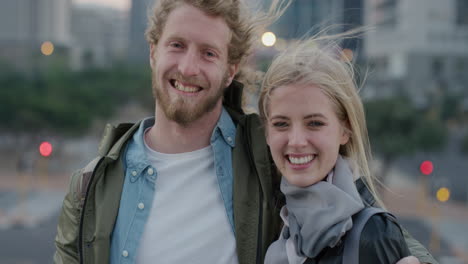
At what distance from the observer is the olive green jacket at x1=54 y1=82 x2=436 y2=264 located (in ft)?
8.37

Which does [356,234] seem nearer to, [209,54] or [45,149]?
[209,54]

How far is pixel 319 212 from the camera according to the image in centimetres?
209

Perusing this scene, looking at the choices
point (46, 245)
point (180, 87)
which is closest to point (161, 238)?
point (180, 87)

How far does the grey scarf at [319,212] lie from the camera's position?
2031 mm

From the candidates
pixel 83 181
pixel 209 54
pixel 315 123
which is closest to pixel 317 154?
pixel 315 123

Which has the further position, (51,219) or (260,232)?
(51,219)

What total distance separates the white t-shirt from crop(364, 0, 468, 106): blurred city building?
38.6 metres

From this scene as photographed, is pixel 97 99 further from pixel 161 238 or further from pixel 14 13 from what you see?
pixel 161 238

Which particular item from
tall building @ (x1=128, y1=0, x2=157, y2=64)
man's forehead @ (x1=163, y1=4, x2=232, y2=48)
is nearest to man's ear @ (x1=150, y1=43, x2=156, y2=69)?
man's forehead @ (x1=163, y1=4, x2=232, y2=48)

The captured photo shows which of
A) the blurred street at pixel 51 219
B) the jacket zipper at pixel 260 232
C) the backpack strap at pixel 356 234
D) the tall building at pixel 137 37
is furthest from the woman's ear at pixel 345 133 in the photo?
the tall building at pixel 137 37

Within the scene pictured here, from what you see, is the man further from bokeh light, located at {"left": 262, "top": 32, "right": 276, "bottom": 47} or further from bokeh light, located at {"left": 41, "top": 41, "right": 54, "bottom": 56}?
bokeh light, located at {"left": 41, "top": 41, "right": 54, "bottom": 56}

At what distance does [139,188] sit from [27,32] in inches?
2097

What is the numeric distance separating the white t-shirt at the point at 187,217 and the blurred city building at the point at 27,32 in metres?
48.4

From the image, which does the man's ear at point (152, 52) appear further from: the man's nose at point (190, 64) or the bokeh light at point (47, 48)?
the bokeh light at point (47, 48)
